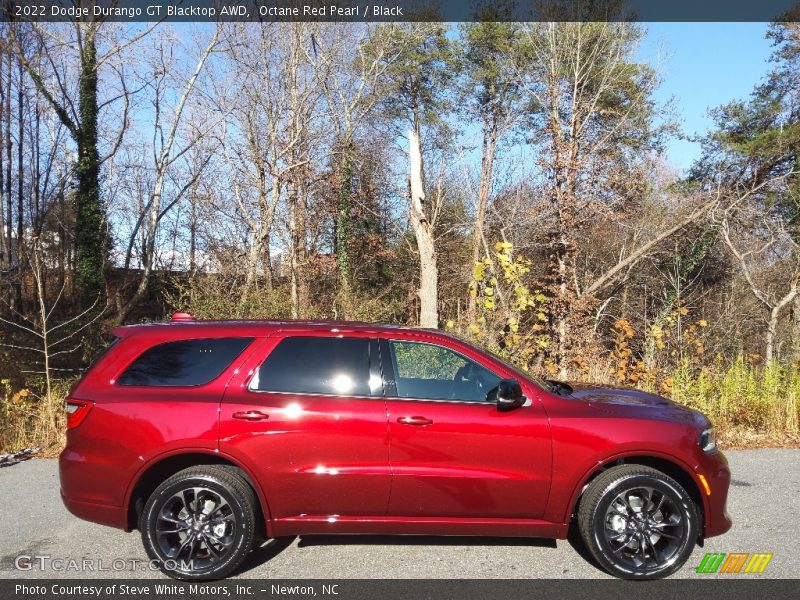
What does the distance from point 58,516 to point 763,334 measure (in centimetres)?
2091

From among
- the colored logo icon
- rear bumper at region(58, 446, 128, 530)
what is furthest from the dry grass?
the colored logo icon

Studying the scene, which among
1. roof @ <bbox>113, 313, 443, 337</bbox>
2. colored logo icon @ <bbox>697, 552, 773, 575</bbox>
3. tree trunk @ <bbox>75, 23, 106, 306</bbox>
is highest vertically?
tree trunk @ <bbox>75, 23, 106, 306</bbox>

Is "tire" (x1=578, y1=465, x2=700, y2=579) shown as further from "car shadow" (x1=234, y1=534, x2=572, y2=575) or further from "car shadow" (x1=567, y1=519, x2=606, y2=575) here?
"car shadow" (x1=234, y1=534, x2=572, y2=575)

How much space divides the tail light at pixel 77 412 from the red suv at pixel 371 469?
10 millimetres

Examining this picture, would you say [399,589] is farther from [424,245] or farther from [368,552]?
[424,245]

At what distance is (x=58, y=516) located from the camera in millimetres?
5000

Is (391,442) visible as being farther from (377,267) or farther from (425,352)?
(377,267)

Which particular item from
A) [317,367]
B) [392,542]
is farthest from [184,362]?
[392,542]

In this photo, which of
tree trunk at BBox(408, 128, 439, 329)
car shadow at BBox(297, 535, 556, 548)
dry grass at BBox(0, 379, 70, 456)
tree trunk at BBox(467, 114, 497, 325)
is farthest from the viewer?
tree trunk at BBox(467, 114, 497, 325)

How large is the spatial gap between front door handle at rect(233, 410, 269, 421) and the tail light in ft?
3.32

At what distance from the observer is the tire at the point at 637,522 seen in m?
3.88

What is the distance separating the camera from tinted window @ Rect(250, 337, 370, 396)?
402cm

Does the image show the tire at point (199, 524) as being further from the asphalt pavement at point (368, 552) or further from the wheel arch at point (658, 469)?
the wheel arch at point (658, 469)

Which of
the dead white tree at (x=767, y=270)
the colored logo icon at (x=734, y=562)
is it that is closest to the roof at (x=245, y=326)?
the colored logo icon at (x=734, y=562)
